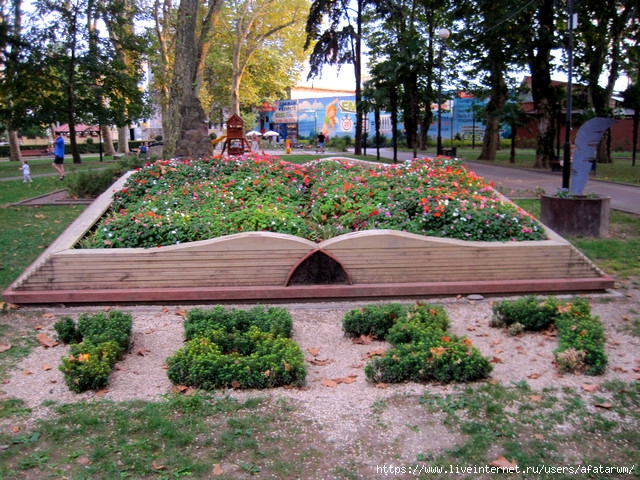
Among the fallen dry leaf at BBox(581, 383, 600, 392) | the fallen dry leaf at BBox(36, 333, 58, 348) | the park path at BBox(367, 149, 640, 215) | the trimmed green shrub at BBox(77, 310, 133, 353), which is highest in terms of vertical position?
the trimmed green shrub at BBox(77, 310, 133, 353)

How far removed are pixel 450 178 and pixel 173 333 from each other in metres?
4.70

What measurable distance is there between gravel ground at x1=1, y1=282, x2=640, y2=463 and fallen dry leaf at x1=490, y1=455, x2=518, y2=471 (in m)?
0.29

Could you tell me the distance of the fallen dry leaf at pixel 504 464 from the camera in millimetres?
3176

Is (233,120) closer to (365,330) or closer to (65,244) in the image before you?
(65,244)

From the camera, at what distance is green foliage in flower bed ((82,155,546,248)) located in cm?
666

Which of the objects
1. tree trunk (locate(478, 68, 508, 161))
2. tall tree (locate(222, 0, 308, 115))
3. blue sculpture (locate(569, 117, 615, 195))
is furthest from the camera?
tall tree (locate(222, 0, 308, 115))

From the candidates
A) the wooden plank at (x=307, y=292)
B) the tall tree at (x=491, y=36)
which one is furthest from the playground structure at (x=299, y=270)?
the tall tree at (x=491, y=36)

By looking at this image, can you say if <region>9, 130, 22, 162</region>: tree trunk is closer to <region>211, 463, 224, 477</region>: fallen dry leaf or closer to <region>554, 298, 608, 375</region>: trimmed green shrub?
<region>554, 298, 608, 375</region>: trimmed green shrub

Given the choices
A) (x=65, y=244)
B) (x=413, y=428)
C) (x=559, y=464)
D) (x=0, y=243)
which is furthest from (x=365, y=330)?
(x=0, y=243)

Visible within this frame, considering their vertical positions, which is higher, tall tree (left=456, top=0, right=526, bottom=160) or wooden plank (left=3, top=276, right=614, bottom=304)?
tall tree (left=456, top=0, right=526, bottom=160)

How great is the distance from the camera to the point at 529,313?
530 cm

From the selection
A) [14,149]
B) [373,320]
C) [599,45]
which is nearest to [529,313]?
[373,320]

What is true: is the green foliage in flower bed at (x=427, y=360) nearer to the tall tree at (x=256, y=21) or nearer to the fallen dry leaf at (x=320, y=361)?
the fallen dry leaf at (x=320, y=361)

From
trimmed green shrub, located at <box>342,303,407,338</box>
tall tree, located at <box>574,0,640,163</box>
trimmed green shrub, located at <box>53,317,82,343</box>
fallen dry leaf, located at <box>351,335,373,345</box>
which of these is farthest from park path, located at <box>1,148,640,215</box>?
trimmed green shrub, located at <box>53,317,82,343</box>
